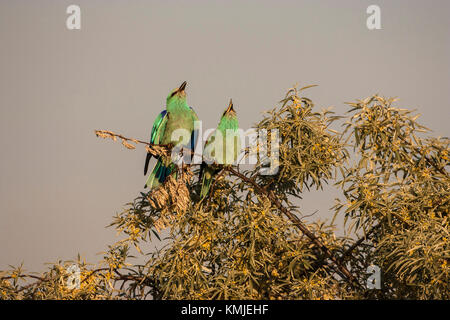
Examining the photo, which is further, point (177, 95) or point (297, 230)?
point (177, 95)

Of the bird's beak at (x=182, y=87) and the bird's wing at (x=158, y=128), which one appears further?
the bird's beak at (x=182, y=87)

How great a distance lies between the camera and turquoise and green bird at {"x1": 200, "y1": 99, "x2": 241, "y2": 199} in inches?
180

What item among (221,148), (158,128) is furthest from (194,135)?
(221,148)

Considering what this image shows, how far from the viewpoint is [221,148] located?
5.01 meters

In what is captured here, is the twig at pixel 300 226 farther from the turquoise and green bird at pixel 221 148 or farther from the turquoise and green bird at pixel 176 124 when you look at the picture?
the turquoise and green bird at pixel 176 124

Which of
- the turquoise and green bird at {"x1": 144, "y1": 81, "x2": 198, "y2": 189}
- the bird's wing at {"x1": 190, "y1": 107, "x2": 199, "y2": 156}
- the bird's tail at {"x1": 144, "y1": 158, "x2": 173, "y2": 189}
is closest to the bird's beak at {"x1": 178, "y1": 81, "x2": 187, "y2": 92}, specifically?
the turquoise and green bird at {"x1": 144, "y1": 81, "x2": 198, "y2": 189}

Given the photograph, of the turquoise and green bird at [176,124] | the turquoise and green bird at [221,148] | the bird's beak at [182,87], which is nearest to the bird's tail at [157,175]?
the turquoise and green bird at [221,148]

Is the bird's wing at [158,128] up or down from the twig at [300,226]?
up

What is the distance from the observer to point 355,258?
3961mm

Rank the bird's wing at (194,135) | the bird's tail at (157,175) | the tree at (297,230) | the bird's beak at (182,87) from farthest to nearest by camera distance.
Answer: the bird's beak at (182,87) → the bird's wing at (194,135) → the bird's tail at (157,175) → the tree at (297,230)

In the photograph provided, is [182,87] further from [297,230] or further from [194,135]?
[297,230]

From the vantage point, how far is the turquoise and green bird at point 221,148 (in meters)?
4.58
